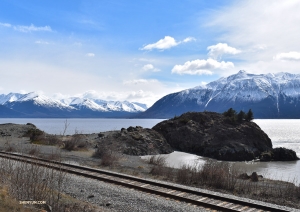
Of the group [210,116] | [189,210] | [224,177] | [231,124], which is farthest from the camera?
[210,116]

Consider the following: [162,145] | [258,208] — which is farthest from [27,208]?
[162,145]

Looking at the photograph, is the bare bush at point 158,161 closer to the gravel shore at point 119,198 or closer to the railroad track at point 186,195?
the railroad track at point 186,195

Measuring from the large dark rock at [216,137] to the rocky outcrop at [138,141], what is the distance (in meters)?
4.00

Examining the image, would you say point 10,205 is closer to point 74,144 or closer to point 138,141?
point 74,144

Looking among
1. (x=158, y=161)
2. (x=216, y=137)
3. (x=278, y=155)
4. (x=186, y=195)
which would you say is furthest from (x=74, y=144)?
(x=278, y=155)

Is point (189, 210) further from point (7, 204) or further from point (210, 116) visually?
point (210, 116)

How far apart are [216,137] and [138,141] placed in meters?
12.2

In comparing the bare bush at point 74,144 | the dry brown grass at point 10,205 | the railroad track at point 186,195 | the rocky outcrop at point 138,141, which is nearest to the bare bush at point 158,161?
the bare bush at point 74,144

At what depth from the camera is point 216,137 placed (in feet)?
153

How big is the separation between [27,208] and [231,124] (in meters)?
46.4

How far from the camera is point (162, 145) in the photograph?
45.1 meters

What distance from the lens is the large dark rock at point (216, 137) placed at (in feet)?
141

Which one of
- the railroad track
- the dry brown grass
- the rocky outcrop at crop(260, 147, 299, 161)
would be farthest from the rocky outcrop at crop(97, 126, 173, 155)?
the dry brown grass

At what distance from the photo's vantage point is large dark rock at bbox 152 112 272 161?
141ft
